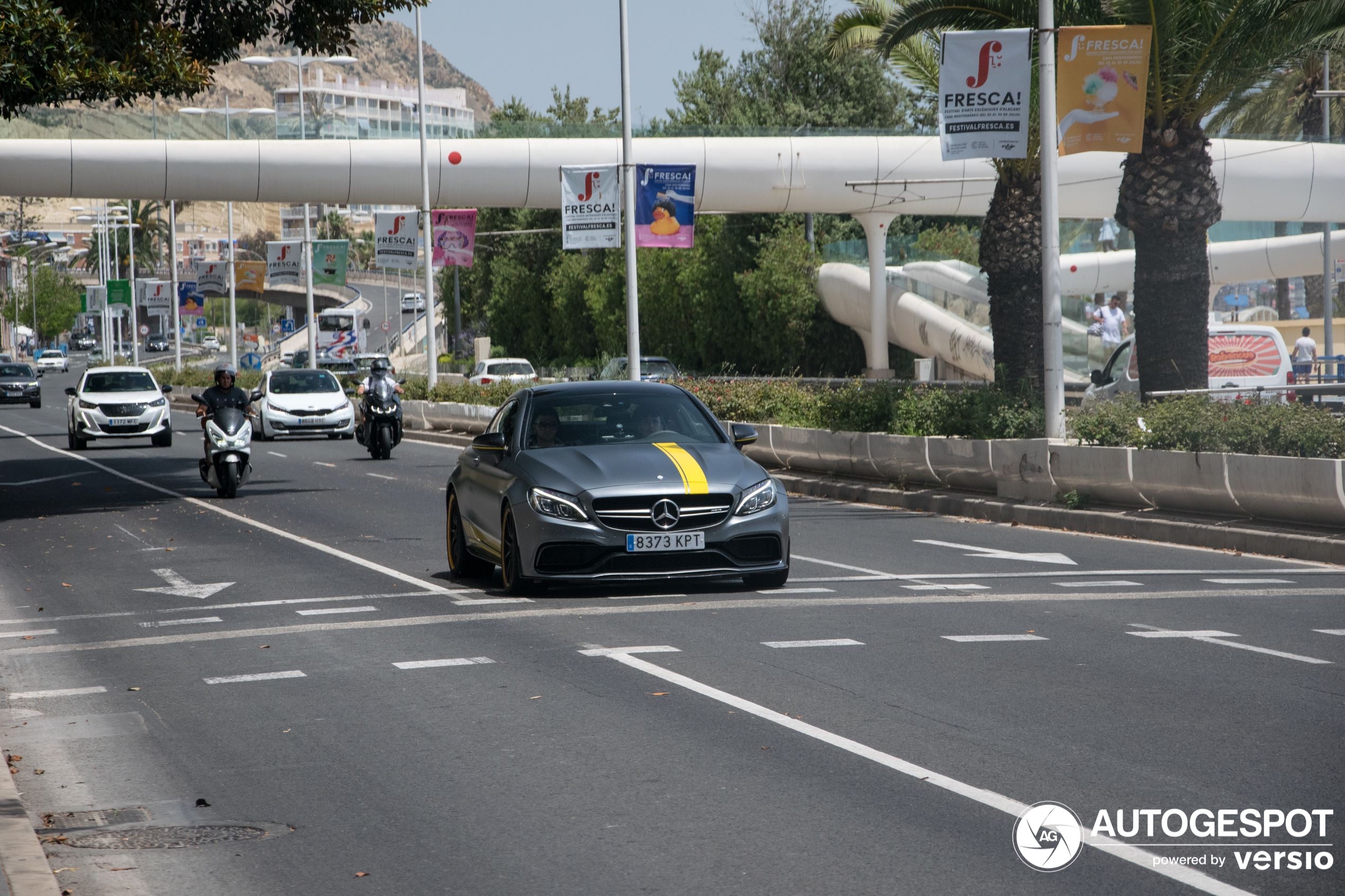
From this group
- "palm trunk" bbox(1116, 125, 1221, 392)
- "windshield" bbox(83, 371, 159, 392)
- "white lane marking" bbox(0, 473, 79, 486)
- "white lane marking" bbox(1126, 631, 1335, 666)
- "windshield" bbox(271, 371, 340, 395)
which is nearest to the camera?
"white lane marking" bbox(1126, 631, 1335, 666)

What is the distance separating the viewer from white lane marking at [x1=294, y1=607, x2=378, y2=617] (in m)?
11.9

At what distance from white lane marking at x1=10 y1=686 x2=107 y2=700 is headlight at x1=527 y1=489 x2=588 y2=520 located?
343 centimetres

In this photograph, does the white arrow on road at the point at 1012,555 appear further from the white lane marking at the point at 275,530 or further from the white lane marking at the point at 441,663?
the white lane marking at the point at 441,663

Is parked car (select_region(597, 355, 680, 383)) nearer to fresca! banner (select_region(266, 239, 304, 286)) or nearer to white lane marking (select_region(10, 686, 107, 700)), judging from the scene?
fresca! banner (select_region(266, 239, 304, 286))

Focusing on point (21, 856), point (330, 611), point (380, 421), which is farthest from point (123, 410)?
point (21, 856)

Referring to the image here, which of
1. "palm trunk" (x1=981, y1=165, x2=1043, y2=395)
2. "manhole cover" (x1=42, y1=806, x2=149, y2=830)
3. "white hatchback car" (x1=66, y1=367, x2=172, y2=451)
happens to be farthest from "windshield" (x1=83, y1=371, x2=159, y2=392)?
"manhole cover" (x1=42, y1=806, x2=149, y2=830)

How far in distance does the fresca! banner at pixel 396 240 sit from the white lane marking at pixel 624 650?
115ft

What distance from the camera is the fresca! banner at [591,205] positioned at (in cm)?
3019

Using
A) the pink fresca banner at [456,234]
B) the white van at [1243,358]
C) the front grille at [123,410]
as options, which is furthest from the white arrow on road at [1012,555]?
the pink fresca banner at [456,234]

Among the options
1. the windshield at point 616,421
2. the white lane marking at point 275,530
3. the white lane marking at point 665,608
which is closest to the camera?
the white lane marking at point 665,608

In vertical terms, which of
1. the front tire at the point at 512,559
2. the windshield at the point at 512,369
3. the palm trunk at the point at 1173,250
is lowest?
the front tire at the point at 512,559

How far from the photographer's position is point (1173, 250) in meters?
21.4

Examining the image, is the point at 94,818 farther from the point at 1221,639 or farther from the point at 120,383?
the point at 120,383

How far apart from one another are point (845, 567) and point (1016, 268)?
11911mm
